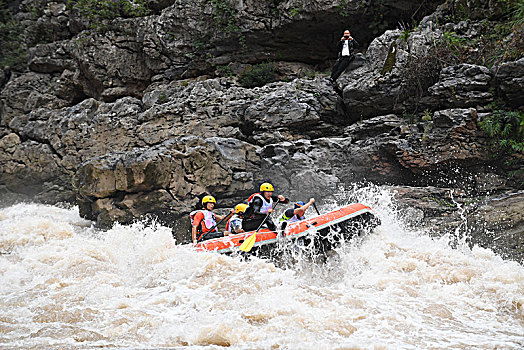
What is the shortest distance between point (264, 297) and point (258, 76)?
8.84 meters

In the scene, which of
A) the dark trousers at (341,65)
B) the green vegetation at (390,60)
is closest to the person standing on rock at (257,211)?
the green vegetation at (390,60)

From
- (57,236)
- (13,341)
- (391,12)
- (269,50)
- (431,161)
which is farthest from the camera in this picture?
(269,50)

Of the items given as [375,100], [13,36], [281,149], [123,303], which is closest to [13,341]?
[123,303]

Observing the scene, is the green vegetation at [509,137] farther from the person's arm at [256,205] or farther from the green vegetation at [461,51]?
the person's arm at [256,205]

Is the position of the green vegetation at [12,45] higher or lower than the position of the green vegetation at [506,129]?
higher

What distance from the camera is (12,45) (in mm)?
15547

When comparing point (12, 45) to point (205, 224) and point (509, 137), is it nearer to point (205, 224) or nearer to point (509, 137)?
point (205, 224)

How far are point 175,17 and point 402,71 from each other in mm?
8431

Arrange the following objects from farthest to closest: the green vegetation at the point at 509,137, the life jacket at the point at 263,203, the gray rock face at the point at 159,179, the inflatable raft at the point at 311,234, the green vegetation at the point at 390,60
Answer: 1. the green vegetation at the point at 390,60
2. the gray rock face at the point at 159,179
3. the green vegetation at the point at 509,137
4. the life jacket at the point at 263,203
5. the inflatable raft at the point at 311,234

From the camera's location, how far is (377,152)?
8000 mm

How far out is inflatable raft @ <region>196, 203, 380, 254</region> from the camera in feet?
18.7

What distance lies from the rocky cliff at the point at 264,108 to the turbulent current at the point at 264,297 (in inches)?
65.8

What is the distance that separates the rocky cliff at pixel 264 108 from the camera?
7152mm

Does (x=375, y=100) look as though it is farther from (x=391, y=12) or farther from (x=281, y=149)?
(x=391, y=12)
